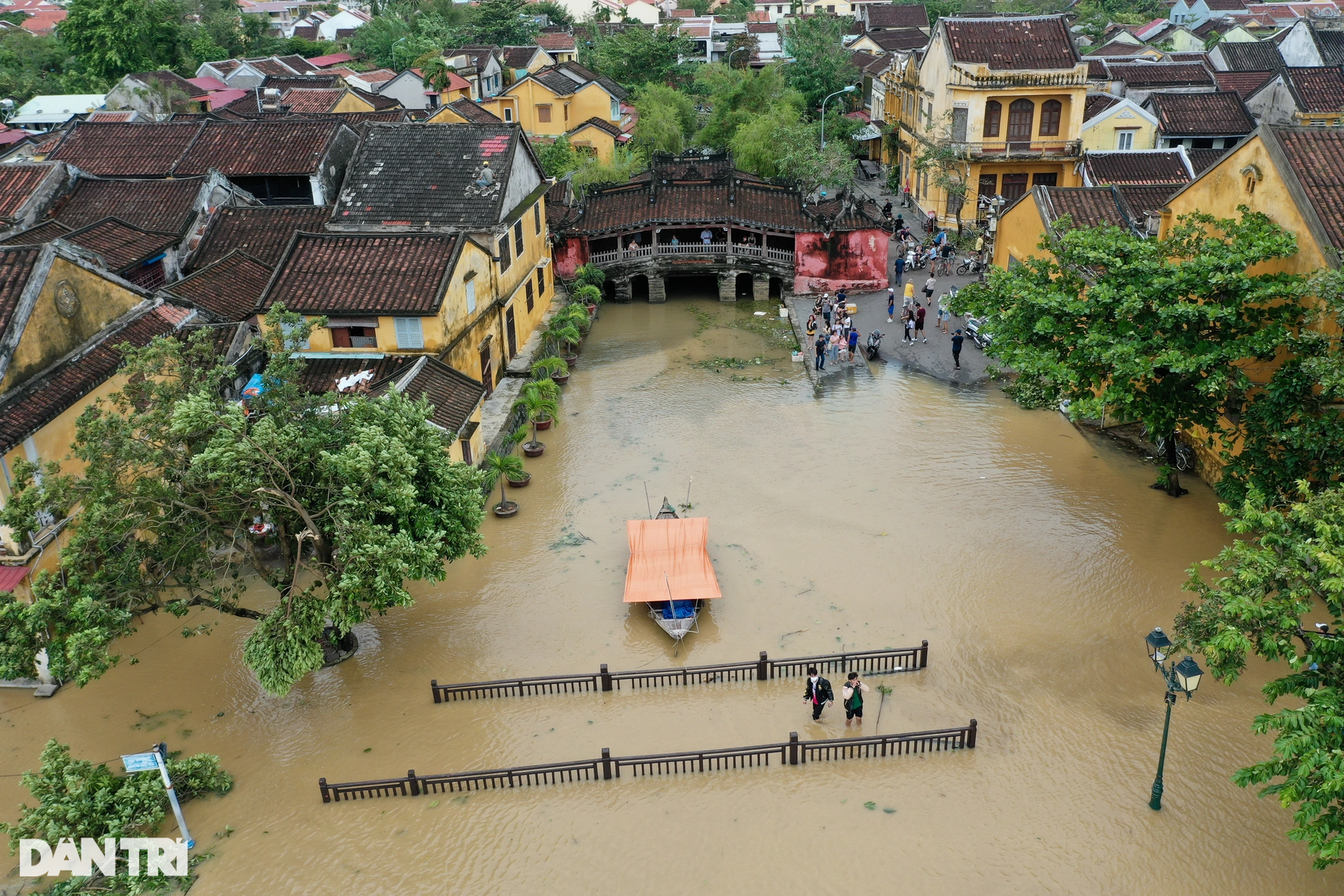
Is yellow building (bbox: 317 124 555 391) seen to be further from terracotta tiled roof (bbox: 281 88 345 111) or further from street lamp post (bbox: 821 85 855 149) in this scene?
terracotta tiled roof (bbox: 281 88 345 111)

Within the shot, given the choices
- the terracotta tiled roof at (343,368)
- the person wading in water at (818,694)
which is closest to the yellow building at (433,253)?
the terracotta tiled roof at (343,368)

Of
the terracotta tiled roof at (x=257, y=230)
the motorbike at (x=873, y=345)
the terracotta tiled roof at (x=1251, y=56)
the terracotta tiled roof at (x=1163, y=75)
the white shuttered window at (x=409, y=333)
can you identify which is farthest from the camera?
the terracotta tiled roof at (x=1251, y=56)

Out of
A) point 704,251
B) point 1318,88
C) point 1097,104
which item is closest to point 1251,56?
point 1318,88

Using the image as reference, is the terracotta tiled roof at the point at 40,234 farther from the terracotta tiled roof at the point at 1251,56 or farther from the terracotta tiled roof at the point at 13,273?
the terracotta tiled roof at the point at 1251,56

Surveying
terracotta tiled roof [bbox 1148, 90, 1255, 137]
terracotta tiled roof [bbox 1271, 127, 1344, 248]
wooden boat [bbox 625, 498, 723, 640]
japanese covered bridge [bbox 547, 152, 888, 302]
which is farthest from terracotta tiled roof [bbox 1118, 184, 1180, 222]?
wooden boat [bbox 625, 498, 723, 640]

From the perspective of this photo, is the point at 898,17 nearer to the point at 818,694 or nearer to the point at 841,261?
the point at 841,261

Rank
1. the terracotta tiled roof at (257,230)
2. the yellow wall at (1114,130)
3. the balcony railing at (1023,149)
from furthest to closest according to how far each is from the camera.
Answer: the yellow wall at (1114,130) → the balcony railing at (1023,149) → the terracotta tiled roof at (257,230)
